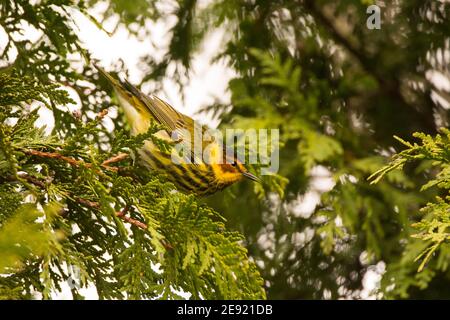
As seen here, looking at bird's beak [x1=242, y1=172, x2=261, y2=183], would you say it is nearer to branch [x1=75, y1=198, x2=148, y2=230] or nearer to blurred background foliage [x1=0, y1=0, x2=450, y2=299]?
blurred background foliage [x1=0, y1=0, x2=450, y2=299]

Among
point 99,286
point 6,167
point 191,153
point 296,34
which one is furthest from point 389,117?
point 6,167

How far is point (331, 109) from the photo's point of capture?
3.82 metres

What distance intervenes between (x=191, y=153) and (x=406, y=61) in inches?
66.7

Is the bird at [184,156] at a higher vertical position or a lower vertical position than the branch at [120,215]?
higher

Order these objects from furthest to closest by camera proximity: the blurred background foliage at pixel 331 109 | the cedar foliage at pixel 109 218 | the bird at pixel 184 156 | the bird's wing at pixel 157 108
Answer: the blurred background foliage at pixel 331 109 → the bird's wing at pixel 157 108 → the bird at pixel 184 156 → the cedar foliage at pixel 109 218

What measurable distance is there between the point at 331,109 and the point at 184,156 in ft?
4.29

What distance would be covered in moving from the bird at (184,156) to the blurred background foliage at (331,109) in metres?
0.61

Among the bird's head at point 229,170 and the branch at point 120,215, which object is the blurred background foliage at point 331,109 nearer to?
the bird's head at point 229,170

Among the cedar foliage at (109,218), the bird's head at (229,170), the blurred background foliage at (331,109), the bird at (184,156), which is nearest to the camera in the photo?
the cedar foliage at (109,218)

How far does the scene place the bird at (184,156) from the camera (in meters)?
2.72

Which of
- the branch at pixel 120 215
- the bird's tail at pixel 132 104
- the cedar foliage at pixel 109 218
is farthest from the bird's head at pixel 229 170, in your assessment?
the branch at pixel 120 215

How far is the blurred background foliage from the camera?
3.69m

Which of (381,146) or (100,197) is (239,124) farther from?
(100,197)

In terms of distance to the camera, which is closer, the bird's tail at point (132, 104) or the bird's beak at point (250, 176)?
the bird's beak at point (250, 176)
